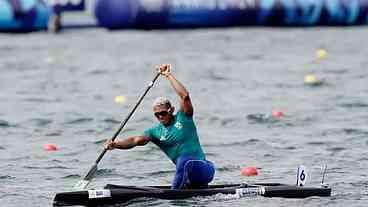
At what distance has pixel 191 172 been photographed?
1688 cm

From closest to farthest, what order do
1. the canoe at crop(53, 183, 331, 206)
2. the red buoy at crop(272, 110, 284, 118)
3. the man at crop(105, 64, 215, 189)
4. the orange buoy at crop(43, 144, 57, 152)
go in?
the canoe at crop(53, 183, 331, 206), the man at crop(105, 64, 215, 189), the orange buoy at crop(43, 144, 57, 152), the red buoy at crop(272, 110, 284, 118)

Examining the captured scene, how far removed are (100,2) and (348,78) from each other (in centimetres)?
1303

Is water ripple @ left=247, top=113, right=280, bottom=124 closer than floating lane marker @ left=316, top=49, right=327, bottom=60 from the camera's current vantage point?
Yes

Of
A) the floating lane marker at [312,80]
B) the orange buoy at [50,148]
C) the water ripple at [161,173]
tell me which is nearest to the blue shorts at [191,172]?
the water ripple at [161,173]

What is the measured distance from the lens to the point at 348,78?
1312 inches

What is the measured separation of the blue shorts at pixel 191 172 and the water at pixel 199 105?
1.31ft

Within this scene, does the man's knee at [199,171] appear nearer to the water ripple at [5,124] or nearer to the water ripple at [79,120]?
the water ripple at [79,120]

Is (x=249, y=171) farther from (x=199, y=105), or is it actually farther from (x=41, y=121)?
(x=199, y=105)

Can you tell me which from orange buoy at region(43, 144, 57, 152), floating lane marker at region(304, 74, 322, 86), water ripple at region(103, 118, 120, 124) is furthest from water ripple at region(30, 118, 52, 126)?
floating lane marker at region(304, 74, 322, 86)

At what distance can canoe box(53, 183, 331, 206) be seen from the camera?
16406 mm

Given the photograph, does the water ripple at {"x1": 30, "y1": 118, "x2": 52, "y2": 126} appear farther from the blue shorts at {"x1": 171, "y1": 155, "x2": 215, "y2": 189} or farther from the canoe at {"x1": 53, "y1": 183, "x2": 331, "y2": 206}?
the blue shorts at {"x1": 171, "y1": 155, "x2": 215, "y2": 189}

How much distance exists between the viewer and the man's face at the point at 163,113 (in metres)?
16.6

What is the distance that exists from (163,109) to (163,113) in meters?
0.10

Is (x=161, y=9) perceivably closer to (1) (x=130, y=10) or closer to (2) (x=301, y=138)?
(1) (x=130, y=10)
